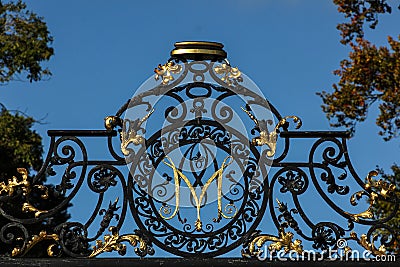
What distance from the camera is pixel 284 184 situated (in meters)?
7.41

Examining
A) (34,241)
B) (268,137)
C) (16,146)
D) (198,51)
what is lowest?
(34,241)

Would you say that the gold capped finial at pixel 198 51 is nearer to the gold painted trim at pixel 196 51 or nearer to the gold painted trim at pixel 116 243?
the gold painted trim at pixel 196 51

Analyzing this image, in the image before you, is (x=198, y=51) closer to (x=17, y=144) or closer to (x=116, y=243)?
(x=116, y=243)

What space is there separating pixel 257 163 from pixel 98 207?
116 centimetres

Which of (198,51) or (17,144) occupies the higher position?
(17,144)

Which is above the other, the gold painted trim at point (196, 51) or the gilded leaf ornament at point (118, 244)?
the gold painted trim at point (196, 51)

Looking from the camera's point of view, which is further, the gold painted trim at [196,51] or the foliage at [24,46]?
the foliage at [24,46]

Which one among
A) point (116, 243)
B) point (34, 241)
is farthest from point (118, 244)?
point (34, 241)

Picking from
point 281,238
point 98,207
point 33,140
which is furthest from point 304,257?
point 33,140

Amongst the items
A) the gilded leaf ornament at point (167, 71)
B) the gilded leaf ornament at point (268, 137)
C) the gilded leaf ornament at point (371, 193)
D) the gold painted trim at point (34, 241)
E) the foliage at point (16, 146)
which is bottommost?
the gold painted trim at point (34, 241)

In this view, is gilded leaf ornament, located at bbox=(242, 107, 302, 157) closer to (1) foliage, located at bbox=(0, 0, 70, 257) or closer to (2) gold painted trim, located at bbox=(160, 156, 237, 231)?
(2) gold painted trim, located at bbox=(160, 156, 237, 231)

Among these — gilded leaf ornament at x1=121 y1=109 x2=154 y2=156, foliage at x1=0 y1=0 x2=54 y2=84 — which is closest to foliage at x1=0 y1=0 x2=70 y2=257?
foliage at x1=0 y1=0 x2=54 y2=84

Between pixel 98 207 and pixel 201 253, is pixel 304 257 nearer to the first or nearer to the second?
pixel 201 253

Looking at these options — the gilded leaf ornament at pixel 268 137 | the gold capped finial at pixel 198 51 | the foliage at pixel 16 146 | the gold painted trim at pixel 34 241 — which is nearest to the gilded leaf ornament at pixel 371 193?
the gilded leaf ornament at pixel 268 137
